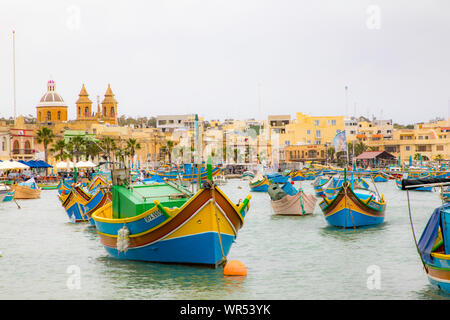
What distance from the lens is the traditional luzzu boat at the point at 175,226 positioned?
20.0 meters

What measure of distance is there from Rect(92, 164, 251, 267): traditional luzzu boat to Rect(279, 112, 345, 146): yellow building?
127 meters

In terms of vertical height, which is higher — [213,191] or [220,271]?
[213,191]

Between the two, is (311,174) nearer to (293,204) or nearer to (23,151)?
(23,151)

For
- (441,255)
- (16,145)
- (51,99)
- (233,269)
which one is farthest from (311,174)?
(441,255)

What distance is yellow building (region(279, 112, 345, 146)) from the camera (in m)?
149

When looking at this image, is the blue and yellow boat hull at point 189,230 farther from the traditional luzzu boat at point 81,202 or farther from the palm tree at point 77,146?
the palm tree at point 77,146

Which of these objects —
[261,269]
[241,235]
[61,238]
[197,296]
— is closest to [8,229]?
[61,238]

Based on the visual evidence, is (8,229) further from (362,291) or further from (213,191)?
(362,291)

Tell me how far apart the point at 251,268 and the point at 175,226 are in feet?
11.8

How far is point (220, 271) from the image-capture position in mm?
20422

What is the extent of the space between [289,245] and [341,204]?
4.89 meters

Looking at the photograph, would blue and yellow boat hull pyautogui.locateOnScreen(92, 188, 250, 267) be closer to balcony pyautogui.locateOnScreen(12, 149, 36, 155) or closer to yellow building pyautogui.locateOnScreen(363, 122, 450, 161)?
balcony pyautogui.locateOnScreen(12, 149, 36, 155)

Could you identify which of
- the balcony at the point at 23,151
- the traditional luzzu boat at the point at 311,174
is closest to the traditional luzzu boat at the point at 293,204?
the balcony at the point at 23,151

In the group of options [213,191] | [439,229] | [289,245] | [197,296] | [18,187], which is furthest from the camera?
[18,187]
